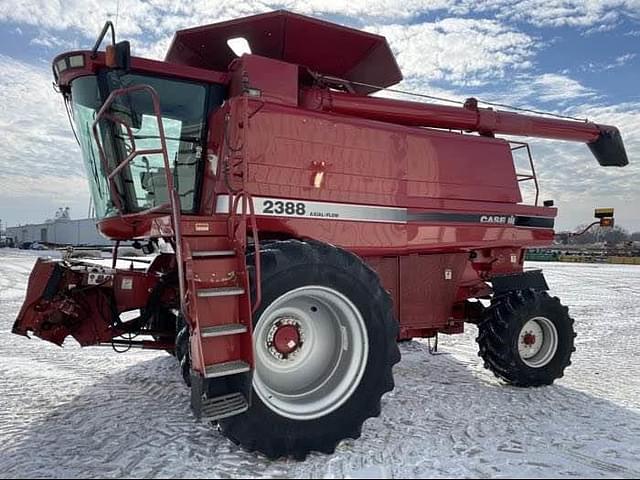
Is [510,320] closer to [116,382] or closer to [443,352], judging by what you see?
[443,352]

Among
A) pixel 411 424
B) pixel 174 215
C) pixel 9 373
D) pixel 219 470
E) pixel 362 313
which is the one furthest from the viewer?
pixel 9 373

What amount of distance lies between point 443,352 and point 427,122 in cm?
298

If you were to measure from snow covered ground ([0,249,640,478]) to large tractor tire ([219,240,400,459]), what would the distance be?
0.62 feet

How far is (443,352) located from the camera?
652 cm

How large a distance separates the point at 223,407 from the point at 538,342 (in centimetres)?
372

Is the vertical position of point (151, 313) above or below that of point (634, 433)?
above

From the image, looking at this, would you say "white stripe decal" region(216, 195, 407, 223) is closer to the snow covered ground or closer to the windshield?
the windshield

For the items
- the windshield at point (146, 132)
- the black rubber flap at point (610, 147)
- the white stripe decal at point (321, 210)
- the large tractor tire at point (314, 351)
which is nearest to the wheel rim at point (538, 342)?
the white stripe decal at point (321, 210)

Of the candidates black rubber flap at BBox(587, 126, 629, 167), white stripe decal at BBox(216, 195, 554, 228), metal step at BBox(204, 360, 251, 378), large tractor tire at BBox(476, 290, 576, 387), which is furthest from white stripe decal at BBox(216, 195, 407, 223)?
black rubber flap at BBox(587, 126, 629, 167)

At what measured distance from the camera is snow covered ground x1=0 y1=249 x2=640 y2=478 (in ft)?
10.0

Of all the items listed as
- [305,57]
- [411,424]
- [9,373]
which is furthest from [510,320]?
[9,373]

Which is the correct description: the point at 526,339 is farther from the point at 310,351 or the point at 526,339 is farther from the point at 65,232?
the point at 65,232

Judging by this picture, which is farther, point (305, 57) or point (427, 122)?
point (427, 122)

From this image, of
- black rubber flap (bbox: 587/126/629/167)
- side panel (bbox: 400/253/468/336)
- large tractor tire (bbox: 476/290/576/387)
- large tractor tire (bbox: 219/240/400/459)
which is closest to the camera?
large tractor tire (bbox: 219/240/400/459)
